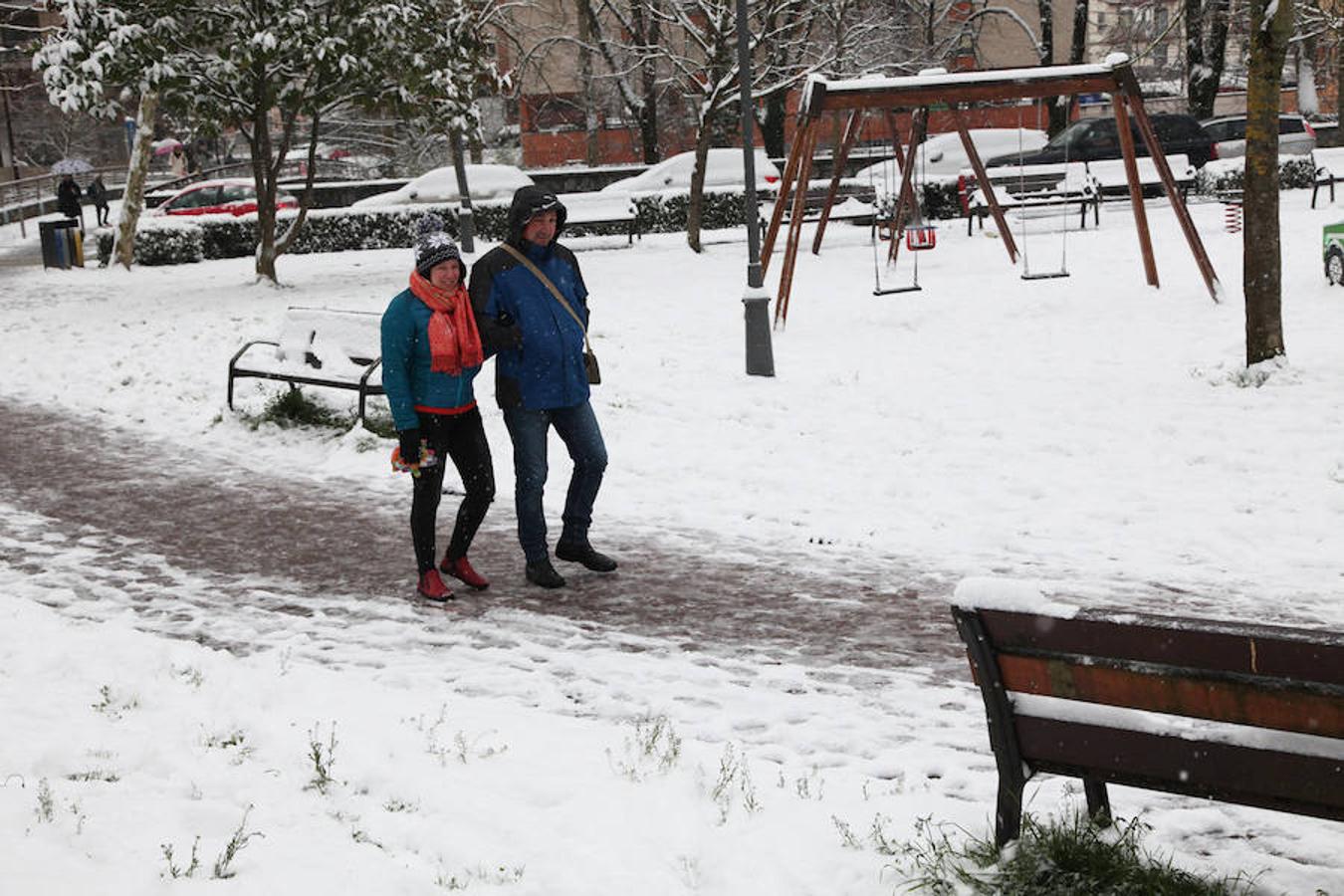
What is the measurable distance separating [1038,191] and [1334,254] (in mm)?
8661

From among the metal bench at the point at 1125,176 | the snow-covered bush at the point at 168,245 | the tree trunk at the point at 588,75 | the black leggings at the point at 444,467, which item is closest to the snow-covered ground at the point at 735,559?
the black leggings at the point at 444,467

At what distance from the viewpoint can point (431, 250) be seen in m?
6.88

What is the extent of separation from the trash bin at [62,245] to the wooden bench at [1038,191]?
16276mm

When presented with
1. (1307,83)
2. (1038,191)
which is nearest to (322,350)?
(1038,191)

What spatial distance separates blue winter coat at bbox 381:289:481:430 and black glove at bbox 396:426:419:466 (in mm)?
38

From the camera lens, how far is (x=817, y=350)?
14273 millimetres

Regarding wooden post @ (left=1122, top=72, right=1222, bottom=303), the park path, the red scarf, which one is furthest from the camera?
wooden post @ (left=1122, top=72, right=1222, bottom=303)

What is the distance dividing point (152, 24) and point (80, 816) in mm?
17863

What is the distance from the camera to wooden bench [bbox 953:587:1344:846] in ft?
11.1

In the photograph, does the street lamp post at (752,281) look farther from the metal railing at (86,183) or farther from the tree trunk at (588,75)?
the metal railing at (86,183)

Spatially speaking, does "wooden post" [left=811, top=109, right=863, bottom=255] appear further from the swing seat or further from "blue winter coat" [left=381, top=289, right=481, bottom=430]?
"blue winter coat" [left=381, top=289, right=481, bottom=430]

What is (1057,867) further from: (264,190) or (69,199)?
(69,199)

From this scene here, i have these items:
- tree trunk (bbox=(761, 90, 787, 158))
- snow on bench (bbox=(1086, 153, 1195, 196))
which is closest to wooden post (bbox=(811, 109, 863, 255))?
snow on bench (bbox=(1086, 153, 1195, 196))

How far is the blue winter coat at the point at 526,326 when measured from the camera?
706 centimetres
